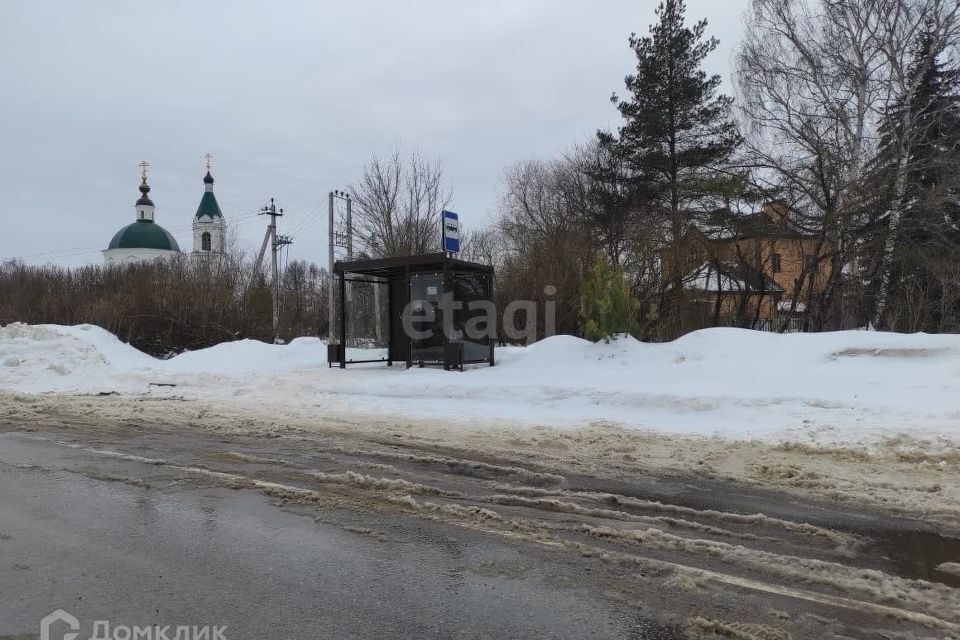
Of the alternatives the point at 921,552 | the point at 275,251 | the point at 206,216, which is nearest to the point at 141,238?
the point at 206,216

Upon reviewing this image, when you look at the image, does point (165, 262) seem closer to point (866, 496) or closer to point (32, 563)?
point (32, 563)

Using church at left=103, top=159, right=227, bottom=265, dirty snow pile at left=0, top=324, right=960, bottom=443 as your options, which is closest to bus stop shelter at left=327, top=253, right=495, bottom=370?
dirty snow pile at left=0, top=324, right=960, bottom=443

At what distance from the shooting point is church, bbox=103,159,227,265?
59697 mm

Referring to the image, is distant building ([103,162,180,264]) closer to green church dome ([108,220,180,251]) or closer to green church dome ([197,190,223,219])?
green church dome ([108,220,180,251])

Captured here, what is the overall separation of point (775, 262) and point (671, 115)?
355 inches

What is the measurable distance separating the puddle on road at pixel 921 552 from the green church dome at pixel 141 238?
6631 centimetres

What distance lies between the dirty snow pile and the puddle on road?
3172mm

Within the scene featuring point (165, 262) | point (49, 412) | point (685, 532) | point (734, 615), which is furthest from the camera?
point (165, 262)

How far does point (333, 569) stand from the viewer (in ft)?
12.7

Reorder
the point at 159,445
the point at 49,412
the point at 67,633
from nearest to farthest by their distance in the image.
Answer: the point at 67,633 → the point at 159,445 → the point at 49,412

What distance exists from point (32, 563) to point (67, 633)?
1.19 m

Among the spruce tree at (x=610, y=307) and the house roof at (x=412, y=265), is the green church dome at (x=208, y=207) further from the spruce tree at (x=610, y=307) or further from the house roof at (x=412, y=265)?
the spruce tree at (x=610, y=307)

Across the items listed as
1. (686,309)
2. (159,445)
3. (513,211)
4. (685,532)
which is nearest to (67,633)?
(685,532)

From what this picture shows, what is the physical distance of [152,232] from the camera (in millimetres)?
60781
